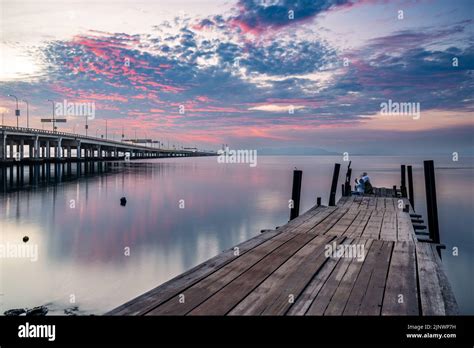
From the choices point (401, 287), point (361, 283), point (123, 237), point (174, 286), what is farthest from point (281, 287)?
point (123, 237)

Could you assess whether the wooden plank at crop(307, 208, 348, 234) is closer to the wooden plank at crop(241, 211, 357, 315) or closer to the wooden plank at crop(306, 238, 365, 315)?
the wooden plank at crop(241, 211, 357, 315)

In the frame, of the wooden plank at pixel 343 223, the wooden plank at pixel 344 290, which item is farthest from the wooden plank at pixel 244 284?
the wooden plank at pixel 343 223

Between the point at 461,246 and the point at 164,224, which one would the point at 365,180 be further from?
the point at 164,224

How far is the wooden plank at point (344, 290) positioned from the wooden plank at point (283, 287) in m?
0.56

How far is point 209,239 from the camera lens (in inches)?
923

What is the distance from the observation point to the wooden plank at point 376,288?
16.9 feet

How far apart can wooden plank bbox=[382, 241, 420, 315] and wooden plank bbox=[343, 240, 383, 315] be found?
35cm

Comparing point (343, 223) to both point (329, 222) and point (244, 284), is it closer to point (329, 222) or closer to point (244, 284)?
point (329, 222)

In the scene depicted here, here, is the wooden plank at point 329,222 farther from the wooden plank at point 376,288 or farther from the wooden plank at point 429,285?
the wooden plank at point 429,285

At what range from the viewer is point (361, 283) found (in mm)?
6227

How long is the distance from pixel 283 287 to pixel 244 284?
0.68m

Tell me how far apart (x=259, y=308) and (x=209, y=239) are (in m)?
18.7
